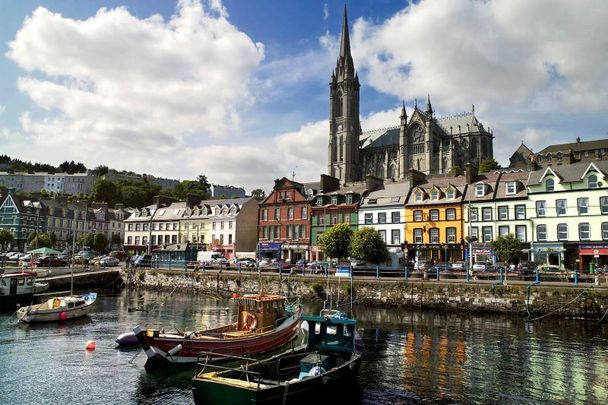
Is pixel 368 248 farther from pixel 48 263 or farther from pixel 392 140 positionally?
pixel 392 140

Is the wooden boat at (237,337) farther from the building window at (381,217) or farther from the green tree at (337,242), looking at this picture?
the building window at (381,217)

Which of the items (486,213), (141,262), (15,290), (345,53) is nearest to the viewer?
(15,290)

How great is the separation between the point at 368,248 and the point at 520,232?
64.6 feet

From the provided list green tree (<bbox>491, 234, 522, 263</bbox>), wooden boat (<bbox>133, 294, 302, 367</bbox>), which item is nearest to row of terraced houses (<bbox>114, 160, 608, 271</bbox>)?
green tree (<bbox>491, 234, 522, 263</bbox>)

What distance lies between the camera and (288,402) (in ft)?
48.3

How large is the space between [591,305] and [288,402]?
2891 cm

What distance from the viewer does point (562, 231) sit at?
53.5m

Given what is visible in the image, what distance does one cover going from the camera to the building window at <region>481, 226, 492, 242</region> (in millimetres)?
57688

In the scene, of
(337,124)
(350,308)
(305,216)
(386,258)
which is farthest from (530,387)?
(337,124)

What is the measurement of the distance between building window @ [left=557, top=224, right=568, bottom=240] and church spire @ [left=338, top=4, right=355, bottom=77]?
112862 mm

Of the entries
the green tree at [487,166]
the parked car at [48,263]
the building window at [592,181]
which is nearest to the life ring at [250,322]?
the building window at [592,181]

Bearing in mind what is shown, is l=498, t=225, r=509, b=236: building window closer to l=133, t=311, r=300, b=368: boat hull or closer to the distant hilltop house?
l=133, t=311, r=300, b=368: boat hull

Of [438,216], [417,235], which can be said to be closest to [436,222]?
[438,216]

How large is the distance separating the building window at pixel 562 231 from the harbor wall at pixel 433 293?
2029 cm
